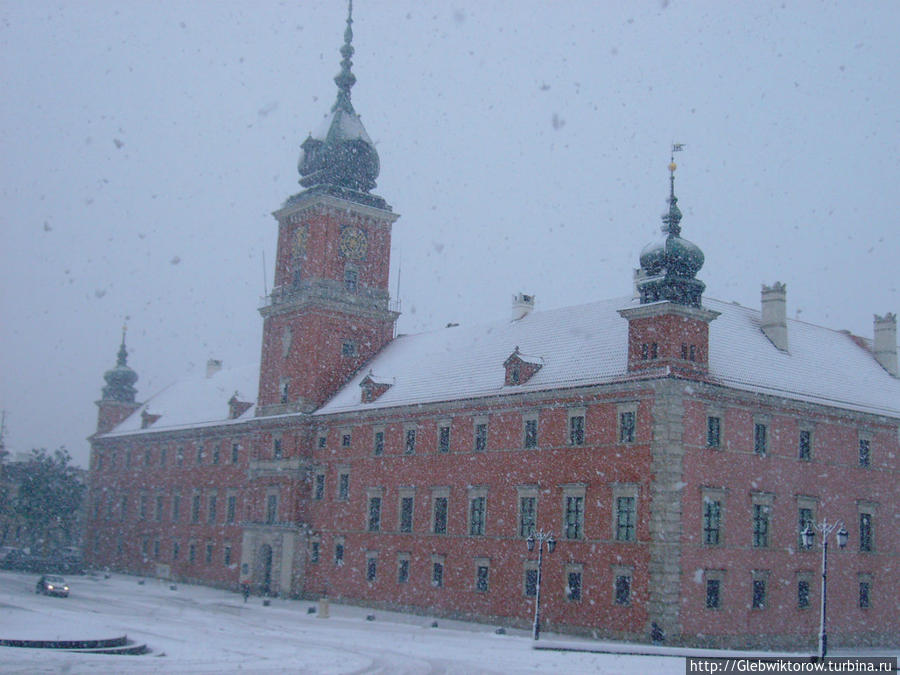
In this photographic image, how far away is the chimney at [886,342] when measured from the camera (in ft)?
171

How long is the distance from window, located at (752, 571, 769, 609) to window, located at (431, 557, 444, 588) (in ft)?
45.3

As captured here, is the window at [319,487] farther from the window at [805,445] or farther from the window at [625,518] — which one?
the window at [805,445]

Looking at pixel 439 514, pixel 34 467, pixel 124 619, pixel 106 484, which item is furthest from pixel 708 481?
pixel 34 467

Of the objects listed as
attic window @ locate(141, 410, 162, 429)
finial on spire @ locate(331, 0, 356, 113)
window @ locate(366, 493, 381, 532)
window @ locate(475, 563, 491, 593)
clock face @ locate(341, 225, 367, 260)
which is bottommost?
window @ locate(475, 563, 491, 593)

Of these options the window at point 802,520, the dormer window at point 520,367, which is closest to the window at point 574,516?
the dormer window at point 520,367

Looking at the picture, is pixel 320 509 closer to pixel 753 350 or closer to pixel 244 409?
pixel 244 409

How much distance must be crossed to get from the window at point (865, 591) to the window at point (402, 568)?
770 inches

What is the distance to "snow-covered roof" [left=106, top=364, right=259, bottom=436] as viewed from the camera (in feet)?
232

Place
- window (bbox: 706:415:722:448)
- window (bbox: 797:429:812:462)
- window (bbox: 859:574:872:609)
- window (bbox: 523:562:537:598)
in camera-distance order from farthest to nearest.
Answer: window (bbox: 859:574:872:609), window (bbox: 797:429:812:462), window (bbox: 523:562:537:598), window (bbox: 706:415:722:448)

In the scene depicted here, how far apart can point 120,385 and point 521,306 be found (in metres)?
43.0

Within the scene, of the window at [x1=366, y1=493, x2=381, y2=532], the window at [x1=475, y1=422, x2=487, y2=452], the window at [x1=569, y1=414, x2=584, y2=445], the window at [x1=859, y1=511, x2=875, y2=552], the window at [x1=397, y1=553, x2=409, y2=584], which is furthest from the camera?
the window at [x1=366, y1=493, x2=381, y2=532]

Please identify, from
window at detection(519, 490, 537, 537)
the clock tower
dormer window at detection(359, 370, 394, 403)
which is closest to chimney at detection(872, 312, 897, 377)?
window at detection(519, 490, 537, 537)

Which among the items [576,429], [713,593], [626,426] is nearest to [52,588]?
[576,429]

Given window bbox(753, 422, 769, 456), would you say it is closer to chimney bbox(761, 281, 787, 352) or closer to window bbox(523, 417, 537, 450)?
A: chimney bbox(761, 281, 787, 352)
